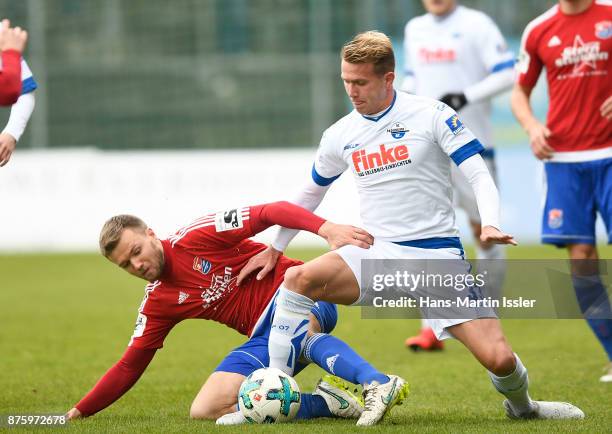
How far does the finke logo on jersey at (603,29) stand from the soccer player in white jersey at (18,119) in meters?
3.39

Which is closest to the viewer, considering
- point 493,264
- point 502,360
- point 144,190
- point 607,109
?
point 502,360

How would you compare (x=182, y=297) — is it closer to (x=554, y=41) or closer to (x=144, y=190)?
(x=554, y=41)

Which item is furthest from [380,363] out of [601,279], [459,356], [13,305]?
[13,305]

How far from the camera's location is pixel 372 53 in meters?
5.58

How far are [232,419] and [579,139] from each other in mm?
2782

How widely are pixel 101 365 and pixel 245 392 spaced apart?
2.83 metres

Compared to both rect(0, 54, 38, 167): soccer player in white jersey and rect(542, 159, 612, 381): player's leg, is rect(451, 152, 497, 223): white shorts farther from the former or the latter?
rect(0, 54, 38, 167): soccer player in white jersey

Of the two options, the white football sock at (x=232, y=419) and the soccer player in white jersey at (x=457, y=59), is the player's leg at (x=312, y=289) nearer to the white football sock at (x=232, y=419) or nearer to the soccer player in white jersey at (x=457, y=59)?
the white football sock at (x=232, y=419)

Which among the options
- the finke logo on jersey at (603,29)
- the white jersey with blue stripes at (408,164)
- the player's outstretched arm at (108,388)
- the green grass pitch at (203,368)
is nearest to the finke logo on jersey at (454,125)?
the white jersey with blue stripes at (408,164)

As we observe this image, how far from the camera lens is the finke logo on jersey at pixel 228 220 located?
592cm

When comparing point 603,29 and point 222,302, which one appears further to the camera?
point 603,29

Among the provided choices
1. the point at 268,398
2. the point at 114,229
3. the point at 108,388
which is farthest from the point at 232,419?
the point at 114,229

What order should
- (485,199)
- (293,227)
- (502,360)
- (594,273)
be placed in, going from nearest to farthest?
(502,360) → (485,199) → (293,227) → (594,273)

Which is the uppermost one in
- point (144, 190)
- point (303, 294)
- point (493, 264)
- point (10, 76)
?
point (10, 76)
